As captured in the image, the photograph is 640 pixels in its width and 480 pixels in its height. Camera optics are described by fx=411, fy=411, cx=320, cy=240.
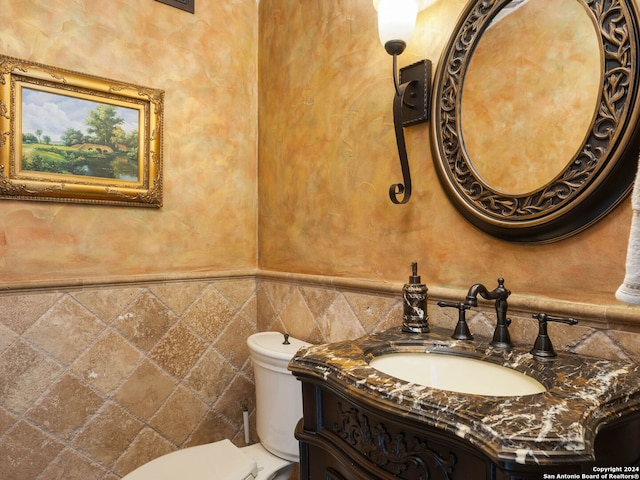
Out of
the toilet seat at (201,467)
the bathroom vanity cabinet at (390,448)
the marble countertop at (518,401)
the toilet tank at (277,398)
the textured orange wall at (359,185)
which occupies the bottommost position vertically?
the toilet seat at (201,467)

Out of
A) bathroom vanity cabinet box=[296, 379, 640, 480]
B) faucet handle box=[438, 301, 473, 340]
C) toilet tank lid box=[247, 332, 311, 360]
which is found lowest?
toilet tank lid box=[247, 332, 311, 360]

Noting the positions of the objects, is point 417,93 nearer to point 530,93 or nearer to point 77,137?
point 530,93

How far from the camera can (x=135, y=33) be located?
172 cm

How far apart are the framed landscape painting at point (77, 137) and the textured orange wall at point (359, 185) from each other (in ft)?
1.84

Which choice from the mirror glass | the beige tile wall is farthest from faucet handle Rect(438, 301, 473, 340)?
the beige tile wall

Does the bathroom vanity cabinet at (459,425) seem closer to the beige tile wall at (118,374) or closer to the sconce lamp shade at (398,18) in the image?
the sconce lamp shade at (398,18)

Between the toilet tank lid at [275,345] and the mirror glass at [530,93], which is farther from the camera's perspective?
the toilet tank lid at [275,345]

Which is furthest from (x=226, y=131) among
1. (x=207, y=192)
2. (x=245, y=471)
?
(x=245, y=471)

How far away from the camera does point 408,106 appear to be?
1300mm

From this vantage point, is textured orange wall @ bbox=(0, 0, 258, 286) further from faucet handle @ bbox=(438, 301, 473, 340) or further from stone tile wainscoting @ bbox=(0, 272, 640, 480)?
faucet handle @ bbox=(438, 301, 473, 340)

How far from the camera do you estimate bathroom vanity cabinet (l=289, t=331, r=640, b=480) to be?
0.53m

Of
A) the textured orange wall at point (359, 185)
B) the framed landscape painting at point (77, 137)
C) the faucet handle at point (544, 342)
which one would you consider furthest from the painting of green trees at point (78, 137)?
the faucet handle at point (544, 342)

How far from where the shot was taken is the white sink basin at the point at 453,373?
87 centimetres

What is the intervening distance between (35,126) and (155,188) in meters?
0.47
